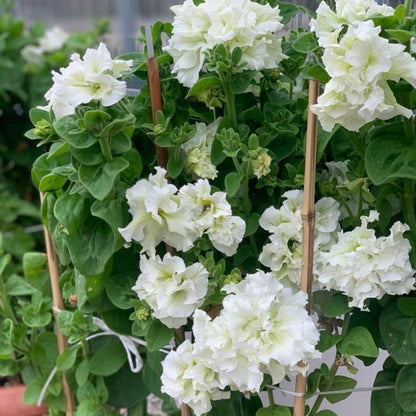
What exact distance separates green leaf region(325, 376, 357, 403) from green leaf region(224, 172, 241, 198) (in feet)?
0.74

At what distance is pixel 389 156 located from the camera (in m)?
0.70

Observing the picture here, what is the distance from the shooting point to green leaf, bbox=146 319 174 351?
2.55 ft

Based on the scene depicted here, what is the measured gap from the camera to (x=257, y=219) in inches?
30.2

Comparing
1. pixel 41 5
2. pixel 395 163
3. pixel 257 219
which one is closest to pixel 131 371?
pixel 257 219

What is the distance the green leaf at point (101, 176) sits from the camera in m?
0.72

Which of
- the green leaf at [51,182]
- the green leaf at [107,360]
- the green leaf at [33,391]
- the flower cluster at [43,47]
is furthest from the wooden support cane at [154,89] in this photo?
the flower cluster at [43,47]

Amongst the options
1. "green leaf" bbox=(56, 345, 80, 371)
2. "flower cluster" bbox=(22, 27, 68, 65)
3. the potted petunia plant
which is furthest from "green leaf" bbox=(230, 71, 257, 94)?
"flower cluster" bbox=(22, 27, 68, 65)

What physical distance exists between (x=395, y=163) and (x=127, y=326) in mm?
371

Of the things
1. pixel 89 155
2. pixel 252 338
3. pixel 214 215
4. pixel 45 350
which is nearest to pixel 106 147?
pixel 89 155

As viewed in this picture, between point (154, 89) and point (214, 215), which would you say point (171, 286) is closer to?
point (214, 215)

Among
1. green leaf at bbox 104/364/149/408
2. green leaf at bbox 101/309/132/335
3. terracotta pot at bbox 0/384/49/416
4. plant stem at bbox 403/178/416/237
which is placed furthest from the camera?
terracotta pot at bbox 0/384/49/416

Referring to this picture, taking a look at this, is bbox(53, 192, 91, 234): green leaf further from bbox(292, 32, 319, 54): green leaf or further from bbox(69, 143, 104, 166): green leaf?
bbox(292, 32, 319, 54): green leaf

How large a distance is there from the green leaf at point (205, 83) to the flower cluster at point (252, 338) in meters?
0.20

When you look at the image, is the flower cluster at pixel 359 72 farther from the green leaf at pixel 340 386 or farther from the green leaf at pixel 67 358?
the green leaf at pixel 67 358
